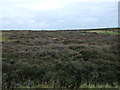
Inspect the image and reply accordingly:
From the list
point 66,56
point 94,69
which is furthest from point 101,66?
point 66,56

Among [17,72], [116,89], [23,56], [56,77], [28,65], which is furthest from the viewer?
[23,56]

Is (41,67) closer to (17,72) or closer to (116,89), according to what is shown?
(17,72)

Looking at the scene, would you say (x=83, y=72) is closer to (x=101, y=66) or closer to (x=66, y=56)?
(x=101, y=66)

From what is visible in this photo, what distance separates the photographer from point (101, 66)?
965 cm

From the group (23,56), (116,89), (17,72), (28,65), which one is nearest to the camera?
(116,89)

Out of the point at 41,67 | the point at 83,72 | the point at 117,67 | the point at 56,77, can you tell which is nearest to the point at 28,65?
the point at 41,67

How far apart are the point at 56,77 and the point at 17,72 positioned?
195 centimetres

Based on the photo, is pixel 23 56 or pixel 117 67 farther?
pixel 23 56

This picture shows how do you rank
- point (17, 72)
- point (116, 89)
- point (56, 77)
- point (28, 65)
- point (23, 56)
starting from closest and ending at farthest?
point (116, 89) → point (56, 77) → point (17, 72) → point (28, 65) → point (23, 56)

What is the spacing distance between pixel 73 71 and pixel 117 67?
8.54ft

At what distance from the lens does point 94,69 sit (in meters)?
9.16

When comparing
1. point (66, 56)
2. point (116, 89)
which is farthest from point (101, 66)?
point (116, 89)

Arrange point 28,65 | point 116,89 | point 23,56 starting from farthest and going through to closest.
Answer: point 23,56 < point 28,65 < point 116,89

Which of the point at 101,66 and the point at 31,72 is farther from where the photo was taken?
the point at 101,66
